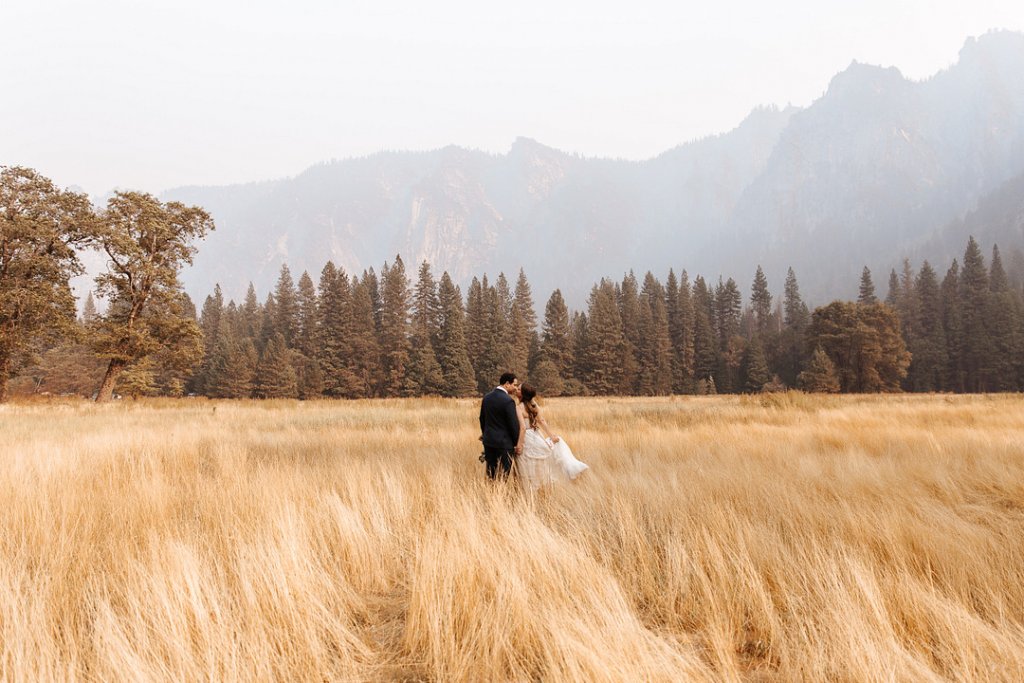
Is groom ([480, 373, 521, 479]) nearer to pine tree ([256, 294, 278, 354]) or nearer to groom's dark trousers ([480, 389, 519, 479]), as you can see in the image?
groom's dark trousers ([480, 389, 519, 479])

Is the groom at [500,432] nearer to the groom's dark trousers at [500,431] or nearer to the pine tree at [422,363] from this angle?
the groom's dark trousers at [500,431]

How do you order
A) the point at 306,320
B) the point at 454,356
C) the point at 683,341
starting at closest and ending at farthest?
the point at 454,356 → the point at 306,320 → the point at 683,341

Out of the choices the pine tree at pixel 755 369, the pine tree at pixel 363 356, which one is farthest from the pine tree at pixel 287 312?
the pine tree at pixel 755 369

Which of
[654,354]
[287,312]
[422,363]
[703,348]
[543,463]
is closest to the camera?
[543,463]

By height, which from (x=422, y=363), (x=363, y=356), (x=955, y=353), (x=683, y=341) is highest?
(x=683, y=341)

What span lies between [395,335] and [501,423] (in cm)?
5385

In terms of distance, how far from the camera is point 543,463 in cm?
646

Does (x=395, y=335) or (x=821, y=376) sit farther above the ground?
(x=395, y=335)

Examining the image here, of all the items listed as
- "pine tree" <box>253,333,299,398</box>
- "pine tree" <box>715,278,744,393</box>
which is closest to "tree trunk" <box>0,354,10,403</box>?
"pine tree" <box>253,333,299,398</box>

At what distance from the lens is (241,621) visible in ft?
8.61

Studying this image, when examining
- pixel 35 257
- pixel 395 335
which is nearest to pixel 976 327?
pixel 395 335

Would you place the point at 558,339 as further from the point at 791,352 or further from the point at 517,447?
the point at 517,447

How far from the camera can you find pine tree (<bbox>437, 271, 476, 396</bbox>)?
53.9 metres

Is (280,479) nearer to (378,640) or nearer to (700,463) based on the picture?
(378,640)
